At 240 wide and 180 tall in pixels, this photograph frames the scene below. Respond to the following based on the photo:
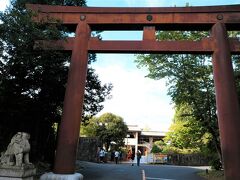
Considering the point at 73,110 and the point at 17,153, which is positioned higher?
the point at 73,110

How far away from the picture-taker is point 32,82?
12602 mm

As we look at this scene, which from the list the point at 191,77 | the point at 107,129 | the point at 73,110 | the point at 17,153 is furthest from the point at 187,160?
the point at 17,153

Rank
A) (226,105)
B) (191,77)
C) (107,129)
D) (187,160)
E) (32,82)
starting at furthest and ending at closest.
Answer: (107,129) < (187,160) < (191,77) < (32,82) < (226,105)

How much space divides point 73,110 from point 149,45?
3599mm

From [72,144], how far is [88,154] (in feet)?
69.1

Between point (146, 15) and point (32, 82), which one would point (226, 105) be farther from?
point (32, 82)

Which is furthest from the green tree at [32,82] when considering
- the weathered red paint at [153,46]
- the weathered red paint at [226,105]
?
the weathered red paint at [226,105]

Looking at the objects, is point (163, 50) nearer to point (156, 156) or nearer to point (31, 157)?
point (31, 157)

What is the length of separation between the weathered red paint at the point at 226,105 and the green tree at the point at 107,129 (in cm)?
2994

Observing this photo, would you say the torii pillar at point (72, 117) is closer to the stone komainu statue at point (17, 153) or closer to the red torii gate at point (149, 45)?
the red torii gate at point (149, 45)

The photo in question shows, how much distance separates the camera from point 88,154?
3022cm

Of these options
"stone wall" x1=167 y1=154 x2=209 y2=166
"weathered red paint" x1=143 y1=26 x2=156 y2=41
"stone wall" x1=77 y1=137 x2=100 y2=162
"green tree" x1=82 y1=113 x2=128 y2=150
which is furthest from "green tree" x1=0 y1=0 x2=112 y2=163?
"green tree" x1=82 y1=113 x2=128 y2=150

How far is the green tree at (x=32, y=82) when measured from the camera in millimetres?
10281

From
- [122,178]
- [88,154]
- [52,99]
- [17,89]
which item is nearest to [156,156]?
[88,154]
